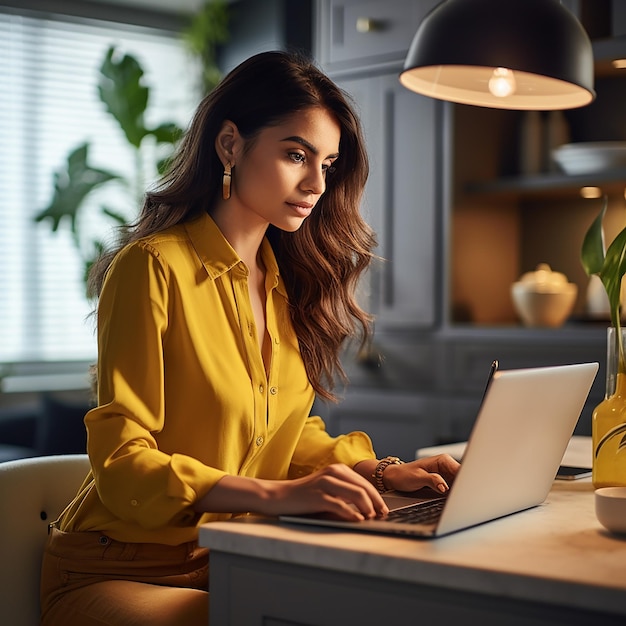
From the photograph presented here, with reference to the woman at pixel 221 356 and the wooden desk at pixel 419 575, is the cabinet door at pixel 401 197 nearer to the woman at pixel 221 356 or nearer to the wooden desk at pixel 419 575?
the woman at pixel 221 356

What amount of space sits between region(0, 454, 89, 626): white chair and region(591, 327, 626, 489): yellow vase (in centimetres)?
84

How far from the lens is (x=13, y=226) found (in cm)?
489

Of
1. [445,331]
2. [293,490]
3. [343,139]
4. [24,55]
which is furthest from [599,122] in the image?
[293,490]

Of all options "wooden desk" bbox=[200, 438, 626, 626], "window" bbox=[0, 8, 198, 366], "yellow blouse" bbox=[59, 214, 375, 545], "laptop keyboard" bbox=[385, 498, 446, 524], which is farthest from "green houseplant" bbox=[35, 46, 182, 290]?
"wooden desk" bbox=[200, 438, 626, 626]

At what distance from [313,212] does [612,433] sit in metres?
0.73

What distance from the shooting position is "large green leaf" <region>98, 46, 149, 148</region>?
15.2 ft

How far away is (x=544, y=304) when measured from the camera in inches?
144

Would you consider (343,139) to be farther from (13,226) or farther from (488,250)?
(13,226)

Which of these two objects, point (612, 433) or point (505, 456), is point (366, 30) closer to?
point (612, 433)

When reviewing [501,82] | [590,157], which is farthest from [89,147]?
[501,82]

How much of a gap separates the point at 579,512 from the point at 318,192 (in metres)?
0.68

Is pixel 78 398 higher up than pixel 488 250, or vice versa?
pixel 488 250

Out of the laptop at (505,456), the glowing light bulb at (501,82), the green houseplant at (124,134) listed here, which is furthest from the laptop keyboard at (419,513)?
the green houseplant at (124,134)

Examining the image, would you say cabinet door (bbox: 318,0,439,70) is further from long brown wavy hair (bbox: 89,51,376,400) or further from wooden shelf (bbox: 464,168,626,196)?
long brown wavy hair (bbox: 89,51,376,400)
